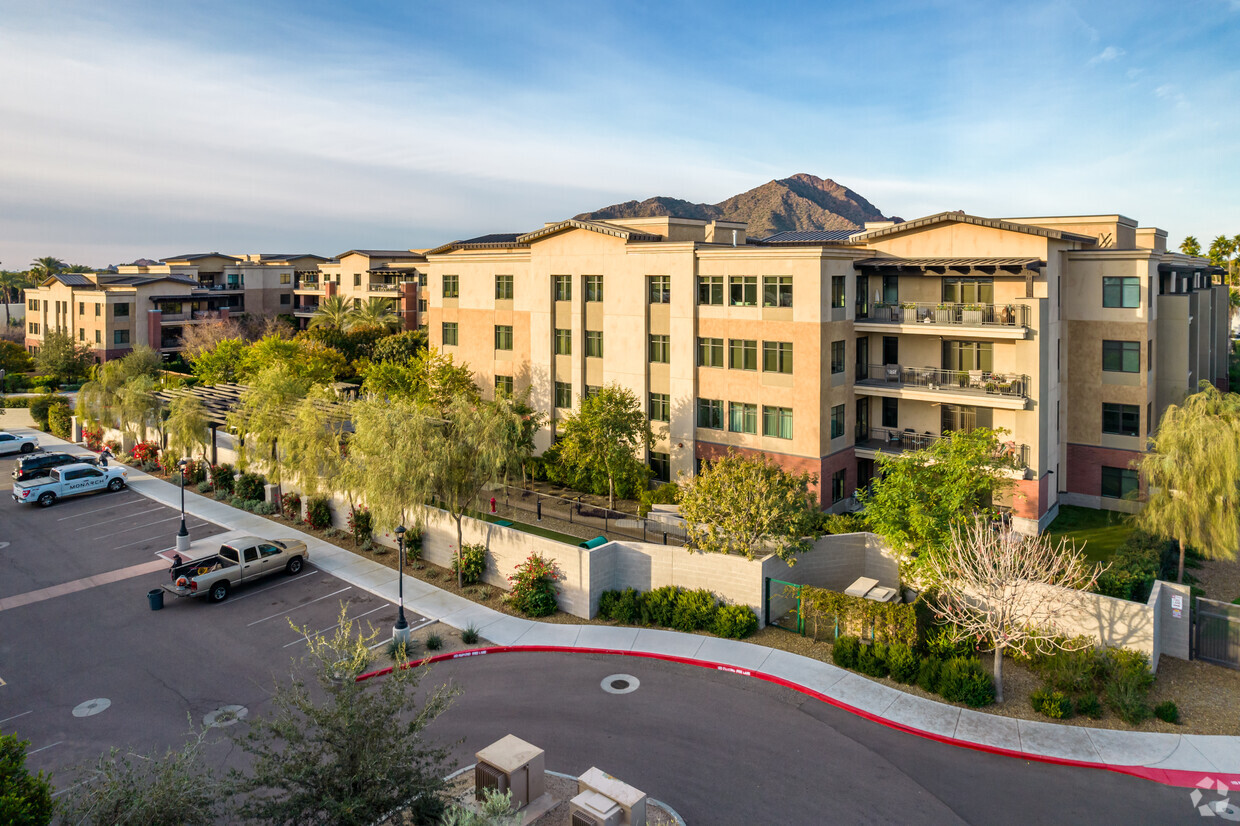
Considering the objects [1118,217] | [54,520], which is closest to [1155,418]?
[1118,217]

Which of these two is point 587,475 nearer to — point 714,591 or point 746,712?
point 714,591

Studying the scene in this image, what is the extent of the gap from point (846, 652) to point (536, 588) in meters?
10.2

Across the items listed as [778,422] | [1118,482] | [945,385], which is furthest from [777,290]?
[1118,482]

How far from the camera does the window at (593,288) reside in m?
42.4

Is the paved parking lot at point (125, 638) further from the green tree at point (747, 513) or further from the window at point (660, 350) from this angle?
the window at point (660, 350)

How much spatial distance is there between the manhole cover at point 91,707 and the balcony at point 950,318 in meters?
31.8

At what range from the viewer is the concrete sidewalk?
60.2ft

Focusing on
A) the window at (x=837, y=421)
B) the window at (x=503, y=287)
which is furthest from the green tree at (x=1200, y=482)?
the window at (x=503, y=287)

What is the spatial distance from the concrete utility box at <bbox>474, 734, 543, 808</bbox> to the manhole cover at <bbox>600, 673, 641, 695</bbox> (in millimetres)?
5499

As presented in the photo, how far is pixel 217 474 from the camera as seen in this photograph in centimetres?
4253

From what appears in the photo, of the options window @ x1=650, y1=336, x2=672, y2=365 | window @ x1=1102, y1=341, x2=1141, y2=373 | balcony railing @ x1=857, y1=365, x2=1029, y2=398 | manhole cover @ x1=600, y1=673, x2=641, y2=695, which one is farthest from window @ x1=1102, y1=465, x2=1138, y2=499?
manhole cover @ x1=600, y1=673, x2=641, y2=695

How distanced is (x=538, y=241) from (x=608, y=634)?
84.5ft

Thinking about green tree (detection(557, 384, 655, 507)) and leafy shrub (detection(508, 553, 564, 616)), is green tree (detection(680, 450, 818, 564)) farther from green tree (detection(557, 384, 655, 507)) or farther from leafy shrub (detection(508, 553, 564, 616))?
green tree (detection(557, 384, 655, 507))

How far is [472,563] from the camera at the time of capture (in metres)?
29.4
